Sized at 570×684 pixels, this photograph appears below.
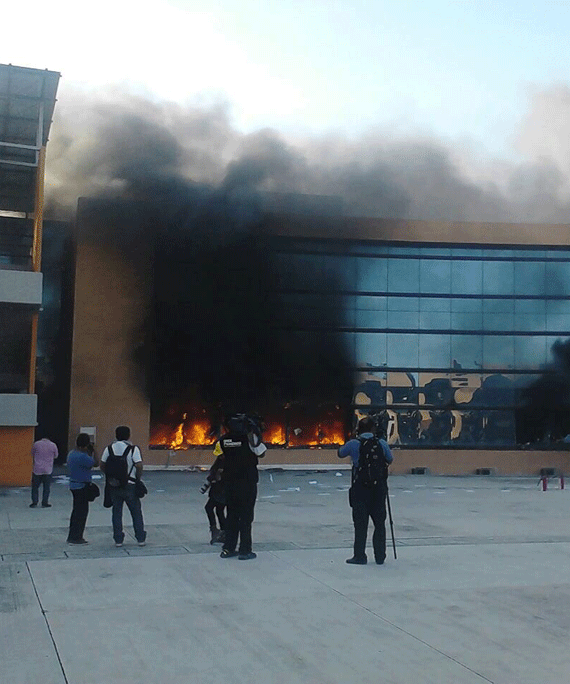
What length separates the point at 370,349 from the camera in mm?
25125

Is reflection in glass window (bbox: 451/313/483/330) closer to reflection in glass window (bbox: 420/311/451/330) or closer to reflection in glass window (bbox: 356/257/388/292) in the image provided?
reflection in glass window (bbox: 420/311/451/330)

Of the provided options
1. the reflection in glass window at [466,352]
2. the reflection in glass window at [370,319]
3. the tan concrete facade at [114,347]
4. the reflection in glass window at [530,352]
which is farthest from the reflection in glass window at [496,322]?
the tan concrete facade at [114,347]

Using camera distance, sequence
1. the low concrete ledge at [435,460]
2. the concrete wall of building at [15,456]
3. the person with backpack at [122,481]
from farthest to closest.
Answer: the low concrete ledge at [435,460] < the concrete wall of building at [15,456] < the person with backpack at [122,481]

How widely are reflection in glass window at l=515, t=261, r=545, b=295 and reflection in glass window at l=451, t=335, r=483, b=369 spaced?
222 centimetres

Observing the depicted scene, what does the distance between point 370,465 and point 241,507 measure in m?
1.32

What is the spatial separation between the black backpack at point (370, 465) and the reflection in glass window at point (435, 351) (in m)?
17.8

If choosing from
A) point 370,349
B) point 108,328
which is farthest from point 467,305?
point 108,328

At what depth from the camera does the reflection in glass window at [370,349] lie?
25031mm

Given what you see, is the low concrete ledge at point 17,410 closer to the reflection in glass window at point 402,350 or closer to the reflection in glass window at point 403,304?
the reflection in glass window at point 402,350

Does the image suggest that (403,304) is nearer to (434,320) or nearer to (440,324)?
(434,320)

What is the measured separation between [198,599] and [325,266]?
1945 centimetres

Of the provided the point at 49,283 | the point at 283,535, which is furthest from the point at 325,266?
the point at 283,535

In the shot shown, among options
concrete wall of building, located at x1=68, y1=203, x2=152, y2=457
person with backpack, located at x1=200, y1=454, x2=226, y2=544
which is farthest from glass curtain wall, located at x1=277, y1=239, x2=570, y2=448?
person with backpack, located at x1=200, y1=454, x2=226, y2=544

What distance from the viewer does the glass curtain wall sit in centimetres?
2502
